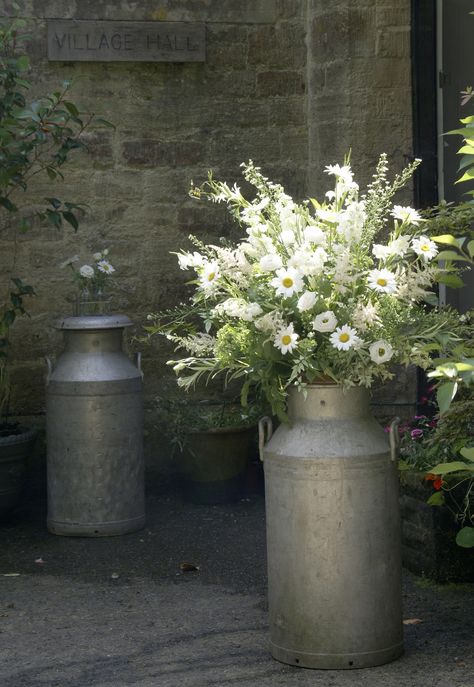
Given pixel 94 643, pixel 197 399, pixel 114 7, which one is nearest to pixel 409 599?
pixel 94 643

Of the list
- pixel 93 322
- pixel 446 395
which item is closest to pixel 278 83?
pixel 93 322

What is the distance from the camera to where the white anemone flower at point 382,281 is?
12.1 ft

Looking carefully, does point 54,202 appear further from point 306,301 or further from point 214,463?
point 306,301

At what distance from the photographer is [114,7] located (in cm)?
679

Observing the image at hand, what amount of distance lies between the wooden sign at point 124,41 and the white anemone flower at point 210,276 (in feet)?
10.8

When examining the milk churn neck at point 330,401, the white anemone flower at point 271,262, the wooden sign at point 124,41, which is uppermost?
the wooden sign at point 124,41

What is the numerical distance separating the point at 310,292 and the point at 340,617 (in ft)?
3.66

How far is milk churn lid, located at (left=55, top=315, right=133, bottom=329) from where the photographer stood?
592cm

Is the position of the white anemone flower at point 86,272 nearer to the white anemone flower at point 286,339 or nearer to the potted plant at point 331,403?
the potted plant at point 331,403

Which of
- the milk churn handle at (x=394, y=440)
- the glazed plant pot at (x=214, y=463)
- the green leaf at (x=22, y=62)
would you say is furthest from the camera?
the glazed plant pot at (x=214, y=463)

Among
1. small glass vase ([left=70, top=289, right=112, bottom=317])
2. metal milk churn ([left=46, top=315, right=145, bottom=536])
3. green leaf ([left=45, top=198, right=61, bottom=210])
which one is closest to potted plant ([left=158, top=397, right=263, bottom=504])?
metal milk churn ([left=46, top=315, right=145, bottom=536])

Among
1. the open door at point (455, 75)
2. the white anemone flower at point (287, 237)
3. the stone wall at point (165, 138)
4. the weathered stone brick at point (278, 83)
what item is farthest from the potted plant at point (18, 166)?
the white anemone flower at point (287, 237)

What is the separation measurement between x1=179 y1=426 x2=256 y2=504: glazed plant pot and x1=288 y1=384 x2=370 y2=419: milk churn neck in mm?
2611

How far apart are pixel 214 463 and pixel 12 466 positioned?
1.16 meters
